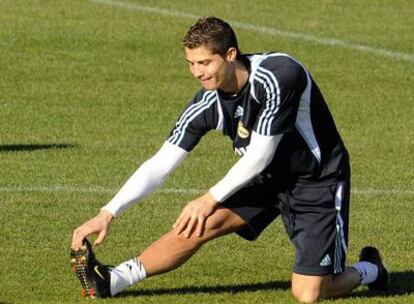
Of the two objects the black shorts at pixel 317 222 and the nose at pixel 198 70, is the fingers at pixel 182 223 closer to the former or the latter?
the nose at pixel 198 70

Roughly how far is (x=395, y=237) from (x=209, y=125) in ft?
8.71

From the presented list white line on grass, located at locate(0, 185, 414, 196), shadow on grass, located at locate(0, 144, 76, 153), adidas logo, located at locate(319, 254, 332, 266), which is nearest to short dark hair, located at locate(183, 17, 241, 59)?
adidas logo, located at locate(319, 254, 332, 266)

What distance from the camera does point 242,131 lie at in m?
8.66

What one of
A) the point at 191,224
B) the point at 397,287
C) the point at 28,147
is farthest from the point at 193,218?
the point at 28,147

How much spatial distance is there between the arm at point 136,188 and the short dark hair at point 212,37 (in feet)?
2.87

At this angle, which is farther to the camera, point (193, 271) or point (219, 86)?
point (193, 271)

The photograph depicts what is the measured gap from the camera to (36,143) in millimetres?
15211

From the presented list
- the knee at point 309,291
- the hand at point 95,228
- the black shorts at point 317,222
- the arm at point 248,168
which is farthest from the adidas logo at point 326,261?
the hand at point 95,228

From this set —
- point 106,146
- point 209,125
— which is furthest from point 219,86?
point 106,146

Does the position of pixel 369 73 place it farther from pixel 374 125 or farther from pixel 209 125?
pixel 209 125

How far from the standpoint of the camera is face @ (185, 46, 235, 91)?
8.24 meters

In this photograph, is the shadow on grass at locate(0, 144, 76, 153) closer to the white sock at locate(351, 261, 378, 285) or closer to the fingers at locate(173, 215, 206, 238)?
the white sock at locate(351, 261, 378, 285)

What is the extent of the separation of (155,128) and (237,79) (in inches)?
311

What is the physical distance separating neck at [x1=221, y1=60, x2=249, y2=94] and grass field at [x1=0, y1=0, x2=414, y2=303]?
131 centimetres
